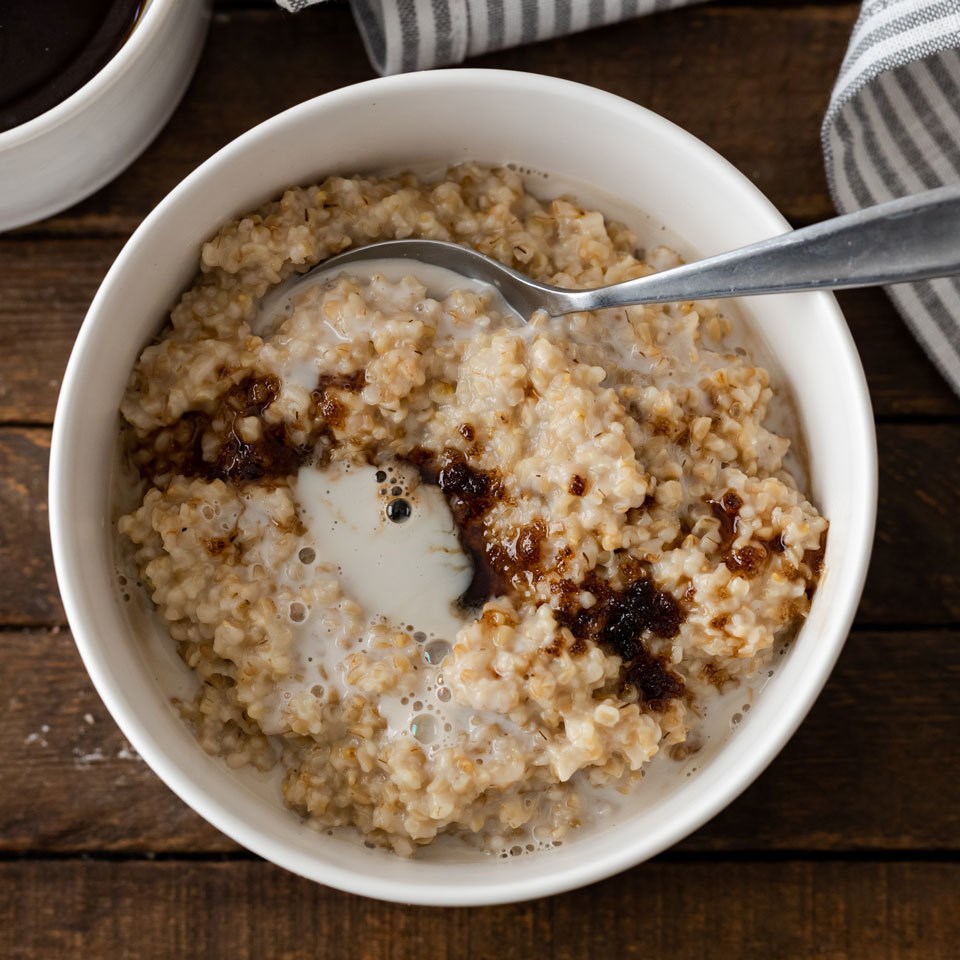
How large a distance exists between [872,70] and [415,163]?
60 centimetres

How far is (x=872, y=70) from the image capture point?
140 cm

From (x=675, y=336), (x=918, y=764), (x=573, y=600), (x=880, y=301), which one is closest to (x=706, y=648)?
(x=573, y=600)

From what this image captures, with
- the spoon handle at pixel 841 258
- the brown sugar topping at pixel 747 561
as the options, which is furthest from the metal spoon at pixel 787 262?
the brown sugar topping at pixel 747 561

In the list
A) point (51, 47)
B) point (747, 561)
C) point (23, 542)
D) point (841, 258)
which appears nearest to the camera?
point (841, 258)

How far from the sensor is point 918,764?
1.58 m

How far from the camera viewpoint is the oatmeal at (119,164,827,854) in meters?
1.25

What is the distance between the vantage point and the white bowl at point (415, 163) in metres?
1.21

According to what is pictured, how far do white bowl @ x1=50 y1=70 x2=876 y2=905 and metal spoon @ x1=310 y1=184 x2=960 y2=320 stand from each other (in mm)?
85

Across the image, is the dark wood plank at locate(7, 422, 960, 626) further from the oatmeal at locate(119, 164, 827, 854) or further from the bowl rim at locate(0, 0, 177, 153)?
the bowl rim at locate(0, 0, 177, 153)

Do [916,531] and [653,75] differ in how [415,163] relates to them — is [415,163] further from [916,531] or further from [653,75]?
[916,531]

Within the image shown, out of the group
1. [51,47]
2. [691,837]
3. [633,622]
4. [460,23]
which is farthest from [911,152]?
[51,47]

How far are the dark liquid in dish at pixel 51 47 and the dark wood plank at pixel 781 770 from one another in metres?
0.72

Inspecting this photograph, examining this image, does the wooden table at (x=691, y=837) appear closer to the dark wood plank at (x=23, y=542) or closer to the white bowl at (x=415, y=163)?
the dark wood plank at (x=23, y=542)

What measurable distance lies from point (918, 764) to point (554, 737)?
Result: 64cm
